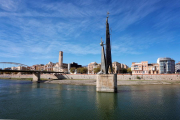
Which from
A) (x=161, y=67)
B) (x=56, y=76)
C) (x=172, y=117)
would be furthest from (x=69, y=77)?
(x=172, y=117)

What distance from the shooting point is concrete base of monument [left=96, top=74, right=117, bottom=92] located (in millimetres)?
33656

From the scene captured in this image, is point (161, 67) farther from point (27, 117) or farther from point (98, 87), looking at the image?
point (27, 117)

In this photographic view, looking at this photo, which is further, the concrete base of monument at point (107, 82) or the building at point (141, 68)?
the building at point (141, 68)

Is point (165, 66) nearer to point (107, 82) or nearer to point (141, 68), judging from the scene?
point (141, 68)

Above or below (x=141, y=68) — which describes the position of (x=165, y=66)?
above

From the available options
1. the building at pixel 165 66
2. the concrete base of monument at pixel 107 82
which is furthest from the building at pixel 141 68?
the concrete base of monument at pixel 107 82

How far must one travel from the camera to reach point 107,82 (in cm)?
3406

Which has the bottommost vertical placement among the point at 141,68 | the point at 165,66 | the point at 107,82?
the point at 107,82

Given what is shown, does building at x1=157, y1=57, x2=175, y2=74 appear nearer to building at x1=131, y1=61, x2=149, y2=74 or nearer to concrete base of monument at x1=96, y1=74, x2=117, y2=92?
building at x1=131, y1=61, x2=149, y2=74

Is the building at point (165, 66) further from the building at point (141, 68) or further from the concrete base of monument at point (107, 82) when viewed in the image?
the concrete base of monument at point (107, 82)

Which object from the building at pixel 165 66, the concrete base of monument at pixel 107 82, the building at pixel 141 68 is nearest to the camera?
the concrete base of monument at pixel 107 82

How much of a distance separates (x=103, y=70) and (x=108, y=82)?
365cm

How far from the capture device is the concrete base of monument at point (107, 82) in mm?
33656

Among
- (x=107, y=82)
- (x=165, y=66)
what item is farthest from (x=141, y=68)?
(x=107, y=82)
